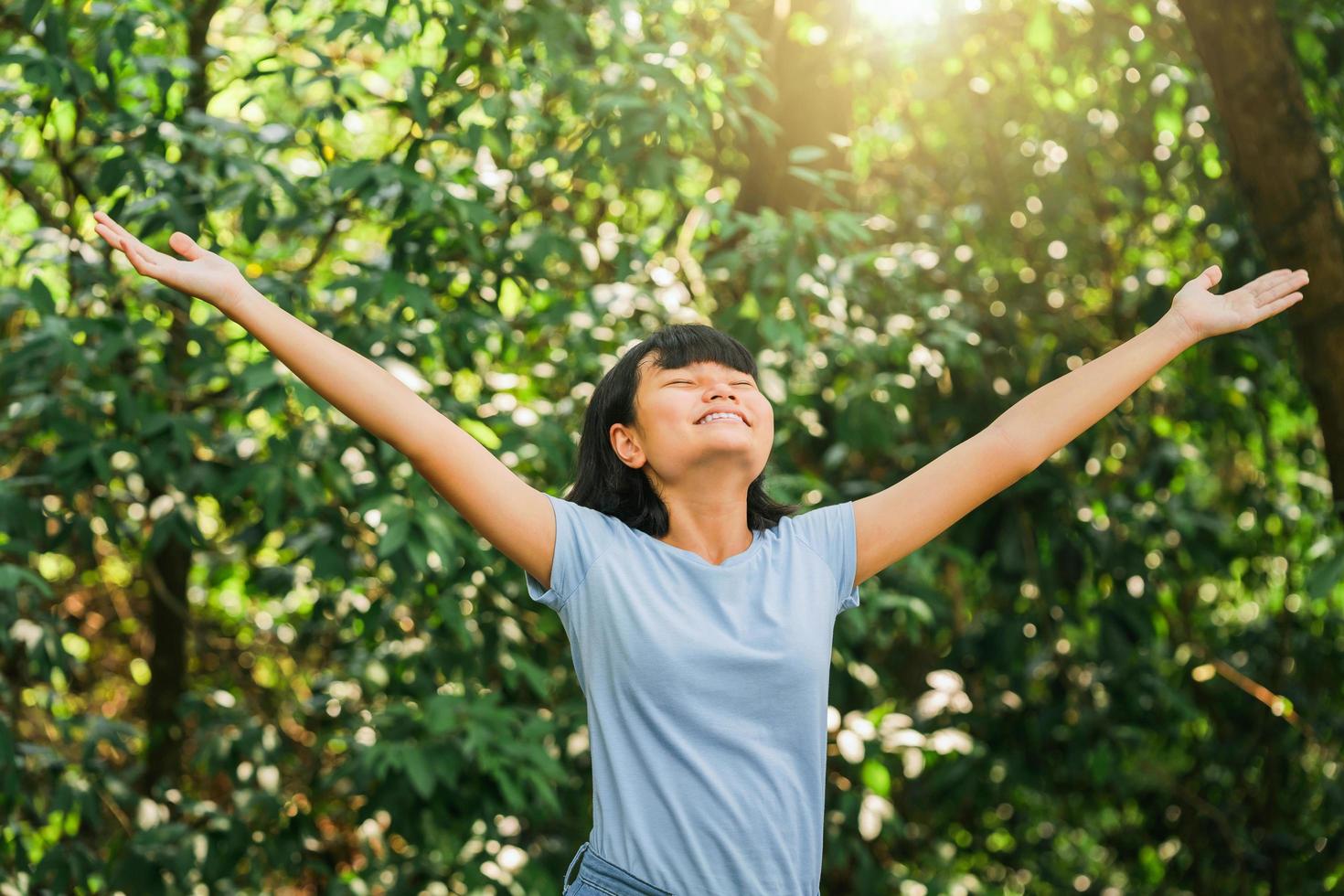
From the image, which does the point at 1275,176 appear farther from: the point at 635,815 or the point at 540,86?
the point at 635,815

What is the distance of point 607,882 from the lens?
133cm

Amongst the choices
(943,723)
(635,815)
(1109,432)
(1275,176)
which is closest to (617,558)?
(635,815)

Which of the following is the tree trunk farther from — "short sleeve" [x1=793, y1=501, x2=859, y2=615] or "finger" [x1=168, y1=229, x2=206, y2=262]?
"finger" [x1=168, y1=229, x2=206, y2=262]

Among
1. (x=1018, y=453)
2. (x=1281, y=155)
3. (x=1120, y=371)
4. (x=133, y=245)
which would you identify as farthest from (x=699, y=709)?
(x=1281, y=155)

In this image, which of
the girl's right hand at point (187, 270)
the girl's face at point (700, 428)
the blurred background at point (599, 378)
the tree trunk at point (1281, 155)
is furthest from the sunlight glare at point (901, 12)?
the girl's right hand at point (187, 270)

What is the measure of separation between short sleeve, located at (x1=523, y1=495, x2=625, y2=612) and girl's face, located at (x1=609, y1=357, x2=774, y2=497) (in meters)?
0.11

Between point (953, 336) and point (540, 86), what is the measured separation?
1.07 metres

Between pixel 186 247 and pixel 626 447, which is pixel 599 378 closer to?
pixel 626 447

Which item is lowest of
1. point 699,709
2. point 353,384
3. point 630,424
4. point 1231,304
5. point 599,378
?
point 599,378

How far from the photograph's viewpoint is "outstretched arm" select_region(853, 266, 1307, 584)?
149cm

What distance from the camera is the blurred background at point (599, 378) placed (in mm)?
2578

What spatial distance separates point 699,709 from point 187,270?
26.1 inches

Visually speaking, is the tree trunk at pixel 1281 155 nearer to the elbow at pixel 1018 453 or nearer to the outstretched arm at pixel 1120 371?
the outstretched arm at pixel 1120 371

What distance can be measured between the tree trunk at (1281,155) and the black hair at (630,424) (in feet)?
4.90
